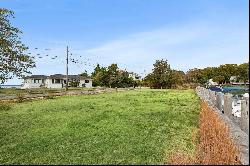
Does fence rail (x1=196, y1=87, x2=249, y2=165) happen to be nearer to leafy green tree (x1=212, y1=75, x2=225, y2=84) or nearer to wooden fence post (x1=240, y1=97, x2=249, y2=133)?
wooden fence post (x1=240, y1=97, x2=249, y2=133)

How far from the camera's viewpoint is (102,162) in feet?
31.8

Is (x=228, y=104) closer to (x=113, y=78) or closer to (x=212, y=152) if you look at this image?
(x=212, y=152)

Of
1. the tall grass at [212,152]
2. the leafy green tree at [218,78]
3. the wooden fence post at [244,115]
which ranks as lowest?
the tall grass at [212,152]

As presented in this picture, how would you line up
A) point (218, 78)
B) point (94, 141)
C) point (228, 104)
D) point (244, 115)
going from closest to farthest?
point (94, 141)
point (244, 115)
point (228, 104)
point (218, 78)

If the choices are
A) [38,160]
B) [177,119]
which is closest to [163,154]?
[38,160]

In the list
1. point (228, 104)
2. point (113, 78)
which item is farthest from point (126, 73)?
point (228, 104)

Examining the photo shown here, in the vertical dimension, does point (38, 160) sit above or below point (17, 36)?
below

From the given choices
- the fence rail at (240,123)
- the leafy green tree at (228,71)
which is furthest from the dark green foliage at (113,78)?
the fence rail at (240,123)

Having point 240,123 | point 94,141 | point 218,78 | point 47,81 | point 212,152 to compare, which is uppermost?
point 218,78

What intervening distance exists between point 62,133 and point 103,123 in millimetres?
2986

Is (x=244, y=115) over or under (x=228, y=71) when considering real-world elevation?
under

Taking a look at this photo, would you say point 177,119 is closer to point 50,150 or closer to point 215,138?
point 215,138

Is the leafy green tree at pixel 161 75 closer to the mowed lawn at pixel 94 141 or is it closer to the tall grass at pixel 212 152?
the mowed lawn at pixel 94 141

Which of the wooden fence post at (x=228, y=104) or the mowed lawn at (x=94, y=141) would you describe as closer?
the mowed lawn at (x=94, y=141)
